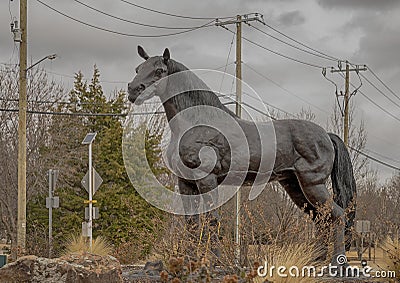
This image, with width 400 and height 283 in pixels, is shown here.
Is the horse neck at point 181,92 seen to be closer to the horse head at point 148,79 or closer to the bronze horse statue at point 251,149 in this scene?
the bronze horse statue at point 251,149

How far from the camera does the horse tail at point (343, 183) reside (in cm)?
993

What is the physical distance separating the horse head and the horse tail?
9.71ft

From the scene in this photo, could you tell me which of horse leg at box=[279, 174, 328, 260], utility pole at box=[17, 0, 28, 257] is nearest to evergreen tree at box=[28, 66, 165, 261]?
utility pole at box=[17, 0, 28, 257]

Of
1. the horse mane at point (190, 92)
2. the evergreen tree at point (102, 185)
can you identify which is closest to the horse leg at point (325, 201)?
the horse mane at point (190, 92)

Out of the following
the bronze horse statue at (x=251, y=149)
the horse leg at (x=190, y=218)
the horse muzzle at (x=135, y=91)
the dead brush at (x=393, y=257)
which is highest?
the horse muzzle at (x=135, y=91)

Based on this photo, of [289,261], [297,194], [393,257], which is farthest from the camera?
[297,194]

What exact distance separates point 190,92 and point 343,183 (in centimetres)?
284

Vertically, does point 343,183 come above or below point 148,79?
below

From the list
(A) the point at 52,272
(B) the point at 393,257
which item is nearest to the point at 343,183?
(B) the point at 393,257

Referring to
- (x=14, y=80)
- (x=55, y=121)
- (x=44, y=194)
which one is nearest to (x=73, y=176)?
(x=44, y=194)

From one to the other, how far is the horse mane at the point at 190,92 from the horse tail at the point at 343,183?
2290mm

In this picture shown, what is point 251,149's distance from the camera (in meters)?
8.92

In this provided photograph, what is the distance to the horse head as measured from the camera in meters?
8.45

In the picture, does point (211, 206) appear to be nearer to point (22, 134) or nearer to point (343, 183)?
point (343, 183)
